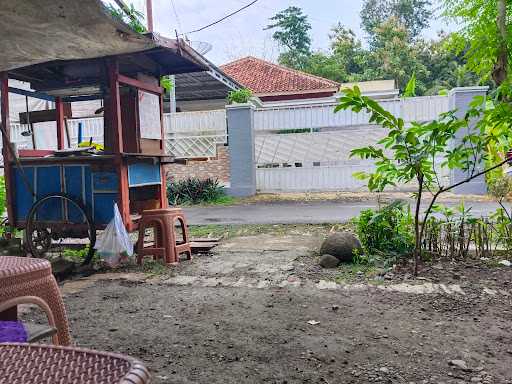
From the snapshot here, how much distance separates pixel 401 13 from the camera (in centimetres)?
3244

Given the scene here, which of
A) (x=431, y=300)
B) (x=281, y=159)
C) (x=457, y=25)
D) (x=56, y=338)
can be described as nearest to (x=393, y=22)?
(x=281, y=159)

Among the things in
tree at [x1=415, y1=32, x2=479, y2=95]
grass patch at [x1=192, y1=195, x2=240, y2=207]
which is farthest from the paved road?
tree at [x1=415, y1=32, x2=479, y2=95]

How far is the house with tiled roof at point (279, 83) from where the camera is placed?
1703 centimetres

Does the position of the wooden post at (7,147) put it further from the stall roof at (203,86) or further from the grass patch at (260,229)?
the stall roof at (203,86)

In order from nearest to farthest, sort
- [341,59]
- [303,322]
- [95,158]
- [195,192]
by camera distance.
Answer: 1. [303,322]
2. [95,158]
3. [195,192]
4. [341,59]

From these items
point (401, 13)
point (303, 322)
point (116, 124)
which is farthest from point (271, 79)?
point (401, 13)

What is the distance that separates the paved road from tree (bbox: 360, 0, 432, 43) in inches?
989

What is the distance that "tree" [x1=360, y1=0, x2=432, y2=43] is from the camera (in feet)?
105

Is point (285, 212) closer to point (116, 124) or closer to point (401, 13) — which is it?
point (116, 124)

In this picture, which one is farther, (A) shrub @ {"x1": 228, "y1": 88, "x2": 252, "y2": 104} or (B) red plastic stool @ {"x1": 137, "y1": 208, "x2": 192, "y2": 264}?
(A) shrub @ {"x1": 228, "y1": 88, "x2": 252, "y2": 104}

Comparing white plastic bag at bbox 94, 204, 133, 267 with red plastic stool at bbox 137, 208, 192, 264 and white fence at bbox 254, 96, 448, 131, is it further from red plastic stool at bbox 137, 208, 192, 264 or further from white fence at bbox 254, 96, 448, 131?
white fence at bbox 254, 96, 448, 131

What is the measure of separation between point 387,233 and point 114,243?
2.75m

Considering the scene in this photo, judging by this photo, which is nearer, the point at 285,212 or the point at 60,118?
the point at 60,118

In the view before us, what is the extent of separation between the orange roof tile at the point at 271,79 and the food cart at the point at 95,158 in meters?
12.2
